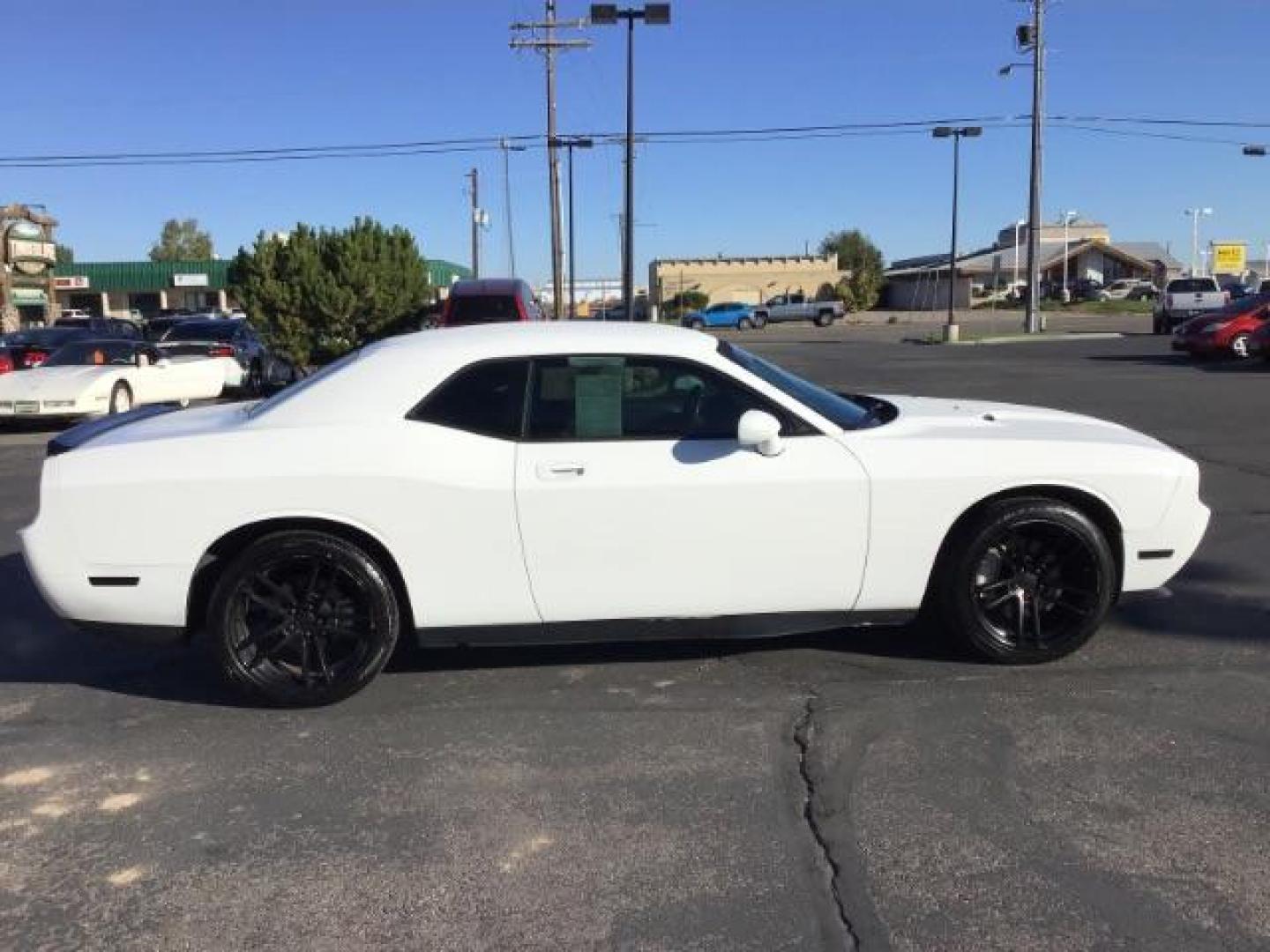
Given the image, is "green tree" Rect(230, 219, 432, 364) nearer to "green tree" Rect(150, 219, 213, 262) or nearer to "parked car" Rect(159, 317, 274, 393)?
"parked car" Rect(159, 317, 274, 393)

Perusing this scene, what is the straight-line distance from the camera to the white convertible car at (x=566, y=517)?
4.46 meters

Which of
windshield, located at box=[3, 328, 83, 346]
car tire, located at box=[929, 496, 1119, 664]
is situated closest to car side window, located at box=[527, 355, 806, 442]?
car tire, located at box=[929, 496, 1119, 664]

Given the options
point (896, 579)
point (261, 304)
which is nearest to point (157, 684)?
point (896, 579)

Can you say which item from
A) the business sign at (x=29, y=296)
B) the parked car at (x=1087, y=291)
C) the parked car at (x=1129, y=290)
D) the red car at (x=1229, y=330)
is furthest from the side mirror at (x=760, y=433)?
the parked car at (x=1087, y=291)

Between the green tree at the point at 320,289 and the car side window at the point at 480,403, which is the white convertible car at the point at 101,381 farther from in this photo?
the car side window at the point at 480,403

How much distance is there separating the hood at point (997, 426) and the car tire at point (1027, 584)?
1.14 feet

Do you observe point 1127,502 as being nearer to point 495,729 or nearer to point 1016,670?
point 1016,670

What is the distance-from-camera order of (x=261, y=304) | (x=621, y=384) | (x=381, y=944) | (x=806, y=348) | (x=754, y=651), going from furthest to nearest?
(x=806, y=348) < (x=261, y=304) < (x=754, y=651) < (x=621, y=384) < (x=381, y=944)

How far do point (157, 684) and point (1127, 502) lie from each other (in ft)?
13.9

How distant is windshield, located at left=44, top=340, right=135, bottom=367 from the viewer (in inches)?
645

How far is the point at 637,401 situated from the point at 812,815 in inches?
72.9

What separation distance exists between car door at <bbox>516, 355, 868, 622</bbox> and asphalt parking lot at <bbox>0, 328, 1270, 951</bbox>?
0.71 feet

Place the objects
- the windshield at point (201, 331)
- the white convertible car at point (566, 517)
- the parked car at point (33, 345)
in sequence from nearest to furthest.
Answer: the white convertible car at point (566, 517)
the parked car at point (33, 345)
the windshield at point (201, 331)

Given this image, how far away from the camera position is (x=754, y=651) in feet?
17.1
